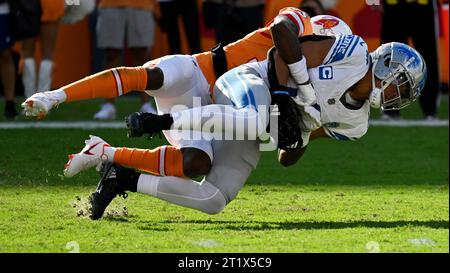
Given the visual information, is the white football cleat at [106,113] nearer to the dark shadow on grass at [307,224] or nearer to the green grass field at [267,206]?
the green grass field at [267,206]

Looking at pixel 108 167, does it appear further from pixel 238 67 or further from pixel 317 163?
pixel 317 163

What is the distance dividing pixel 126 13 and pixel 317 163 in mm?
2997

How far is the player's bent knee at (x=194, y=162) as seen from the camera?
6.25m

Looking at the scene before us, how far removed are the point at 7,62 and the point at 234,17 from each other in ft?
7.64

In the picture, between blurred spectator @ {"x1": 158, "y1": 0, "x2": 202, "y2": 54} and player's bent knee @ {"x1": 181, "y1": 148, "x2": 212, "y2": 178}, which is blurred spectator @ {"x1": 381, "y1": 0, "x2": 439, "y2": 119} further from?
player's bent knee @ {"x1": 181, "y1": 148, "x2": 212, "y2": 178}

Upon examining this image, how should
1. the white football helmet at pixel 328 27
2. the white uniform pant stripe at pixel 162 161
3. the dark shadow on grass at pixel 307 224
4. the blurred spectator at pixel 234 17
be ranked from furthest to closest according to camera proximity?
the blurred spectator at pixel 234 17
the white football helmet at pixel 328 27
the white uniform pant stripe at pixel 162 161
the dark shadow on grass at pixel 307 224

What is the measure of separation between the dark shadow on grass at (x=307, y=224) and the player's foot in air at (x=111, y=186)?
0.29 metres

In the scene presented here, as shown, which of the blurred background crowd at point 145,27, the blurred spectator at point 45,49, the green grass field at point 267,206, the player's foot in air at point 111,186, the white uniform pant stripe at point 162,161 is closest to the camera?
the green grass field at point 267,206

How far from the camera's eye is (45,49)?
36.7 feet

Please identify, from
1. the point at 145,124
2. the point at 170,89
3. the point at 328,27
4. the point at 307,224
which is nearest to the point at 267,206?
the point at 307,224

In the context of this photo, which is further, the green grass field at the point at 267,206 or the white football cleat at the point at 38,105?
the white football cleat at the point at 38,105

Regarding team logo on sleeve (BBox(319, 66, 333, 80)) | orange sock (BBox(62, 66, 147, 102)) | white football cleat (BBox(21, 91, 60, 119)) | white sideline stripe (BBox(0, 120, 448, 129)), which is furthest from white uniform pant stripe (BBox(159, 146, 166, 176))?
white sideline stripe (BBox(0, 120, 448, 129))

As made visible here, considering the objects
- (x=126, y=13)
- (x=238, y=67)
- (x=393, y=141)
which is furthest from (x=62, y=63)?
(x=238, y=67)

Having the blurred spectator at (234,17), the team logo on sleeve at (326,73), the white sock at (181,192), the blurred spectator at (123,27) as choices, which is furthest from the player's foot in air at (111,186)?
the blurred spectator at (234,17)
